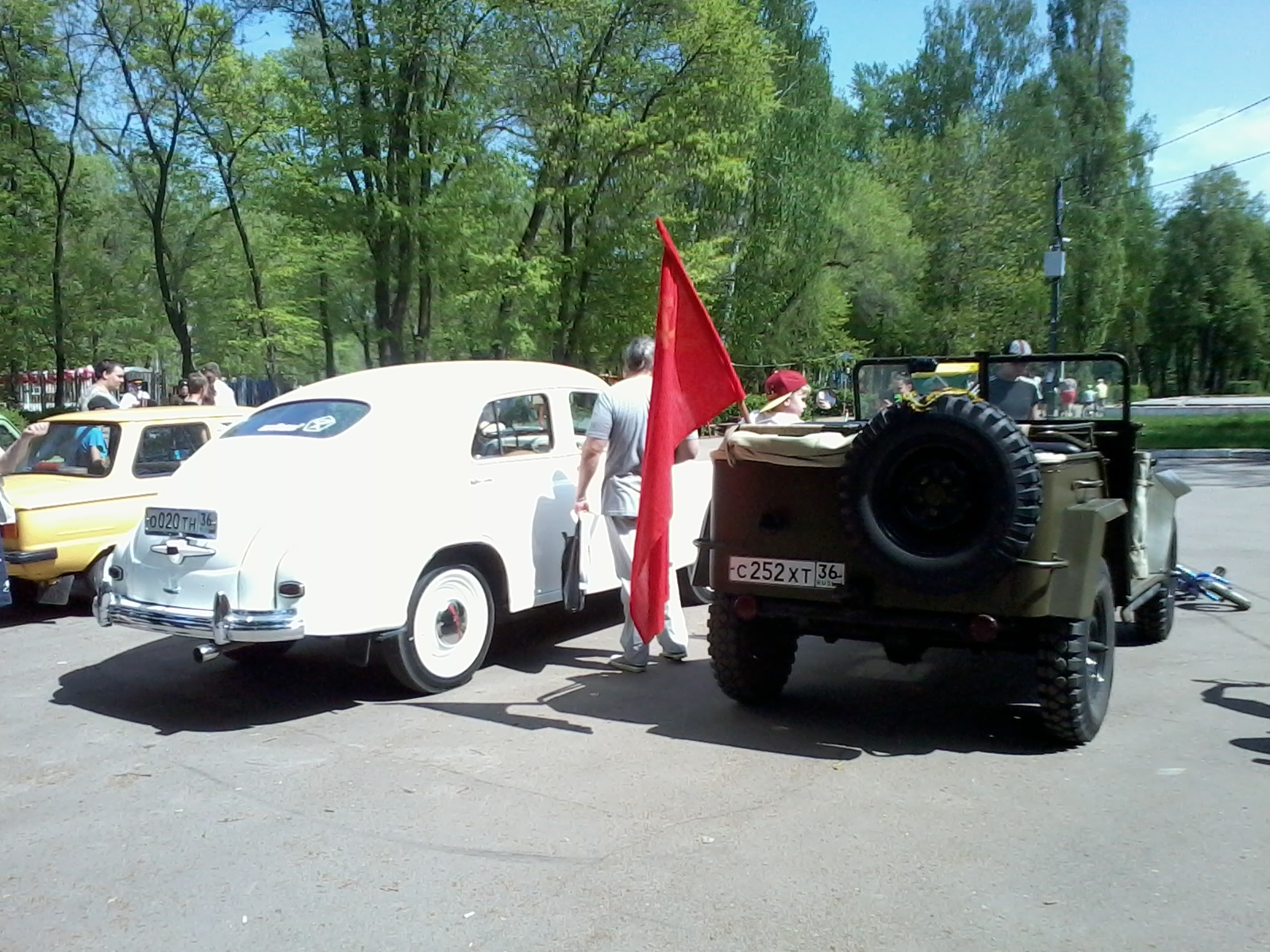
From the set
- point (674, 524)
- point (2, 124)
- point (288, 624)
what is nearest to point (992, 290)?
point (2, 124)

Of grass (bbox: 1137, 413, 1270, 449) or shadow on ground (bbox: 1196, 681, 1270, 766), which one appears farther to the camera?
grass (bbox: 1137, 413, 1270, 449)

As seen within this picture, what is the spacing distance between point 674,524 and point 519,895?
437 cm

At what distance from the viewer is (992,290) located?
41.9m

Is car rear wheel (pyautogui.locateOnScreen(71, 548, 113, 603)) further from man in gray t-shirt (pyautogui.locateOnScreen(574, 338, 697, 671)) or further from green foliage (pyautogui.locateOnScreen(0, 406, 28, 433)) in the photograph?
green foliage (pyautogui.locateOnScreen(0, 406, 28, 433))

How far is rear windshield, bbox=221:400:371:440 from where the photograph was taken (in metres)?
6.58

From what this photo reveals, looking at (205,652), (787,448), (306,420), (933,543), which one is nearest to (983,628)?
(933,543)

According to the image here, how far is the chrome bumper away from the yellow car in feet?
8.64

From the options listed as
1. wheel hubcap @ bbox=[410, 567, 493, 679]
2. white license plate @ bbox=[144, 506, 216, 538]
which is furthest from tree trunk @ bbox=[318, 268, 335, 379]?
wheel hubcap @ bbox=[410, 567, 493, 679]

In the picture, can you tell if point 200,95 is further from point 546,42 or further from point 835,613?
point 835,613

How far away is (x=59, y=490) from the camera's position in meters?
8.57

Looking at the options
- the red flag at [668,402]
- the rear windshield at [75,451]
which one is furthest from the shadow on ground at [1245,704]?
the rear windshield at [75,451]

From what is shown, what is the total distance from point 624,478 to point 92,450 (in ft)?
15.4

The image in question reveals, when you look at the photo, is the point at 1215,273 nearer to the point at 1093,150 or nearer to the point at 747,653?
the point at 1093,150

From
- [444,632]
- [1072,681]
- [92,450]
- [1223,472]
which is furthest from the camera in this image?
[1223,472]
